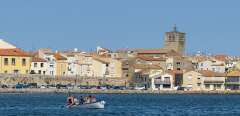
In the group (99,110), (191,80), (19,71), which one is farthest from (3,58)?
(99,110)

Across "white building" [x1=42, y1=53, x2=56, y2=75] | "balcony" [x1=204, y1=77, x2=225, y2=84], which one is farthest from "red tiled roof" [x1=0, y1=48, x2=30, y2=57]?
"balcony" [x1=204, y1=77, x2=225, y2=84]

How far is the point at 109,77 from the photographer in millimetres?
172250

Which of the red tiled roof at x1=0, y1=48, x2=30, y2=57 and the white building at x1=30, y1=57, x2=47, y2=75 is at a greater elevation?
the red tiled roof at x1=0, y1=48, x2=30, y2=57

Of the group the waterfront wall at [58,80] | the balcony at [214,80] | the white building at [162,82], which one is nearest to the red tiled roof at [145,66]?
the waterfront wall at [58,80]

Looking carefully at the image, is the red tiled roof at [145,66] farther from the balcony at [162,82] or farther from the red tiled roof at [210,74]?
the red tiled roof at [210,74]

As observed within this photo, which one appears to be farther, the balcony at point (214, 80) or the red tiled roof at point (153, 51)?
the red tiled roof at point (153, 51)

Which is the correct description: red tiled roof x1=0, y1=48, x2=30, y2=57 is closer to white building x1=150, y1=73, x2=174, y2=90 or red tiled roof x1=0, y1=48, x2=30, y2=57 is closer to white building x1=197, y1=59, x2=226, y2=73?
white building x1=150, y1=73, x2=174, y2=90

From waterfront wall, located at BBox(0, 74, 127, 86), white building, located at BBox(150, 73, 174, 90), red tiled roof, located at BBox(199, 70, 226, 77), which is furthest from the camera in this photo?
red tiled roof, located at BBox(199, 70, 226, 77)

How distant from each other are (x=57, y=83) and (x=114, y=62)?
35.8 ft

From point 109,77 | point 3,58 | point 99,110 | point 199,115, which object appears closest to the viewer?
point 199,115

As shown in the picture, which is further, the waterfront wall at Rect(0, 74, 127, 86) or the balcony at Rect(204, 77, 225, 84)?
the balcony at Rect(204, 77, 225, 84)

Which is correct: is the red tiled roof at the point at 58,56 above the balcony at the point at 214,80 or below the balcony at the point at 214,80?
above

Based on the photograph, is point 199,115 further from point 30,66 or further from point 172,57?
point 172,57

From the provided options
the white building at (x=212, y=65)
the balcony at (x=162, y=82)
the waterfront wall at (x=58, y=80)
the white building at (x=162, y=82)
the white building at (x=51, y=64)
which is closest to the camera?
the waterfront wall at (x=58, y=80)
